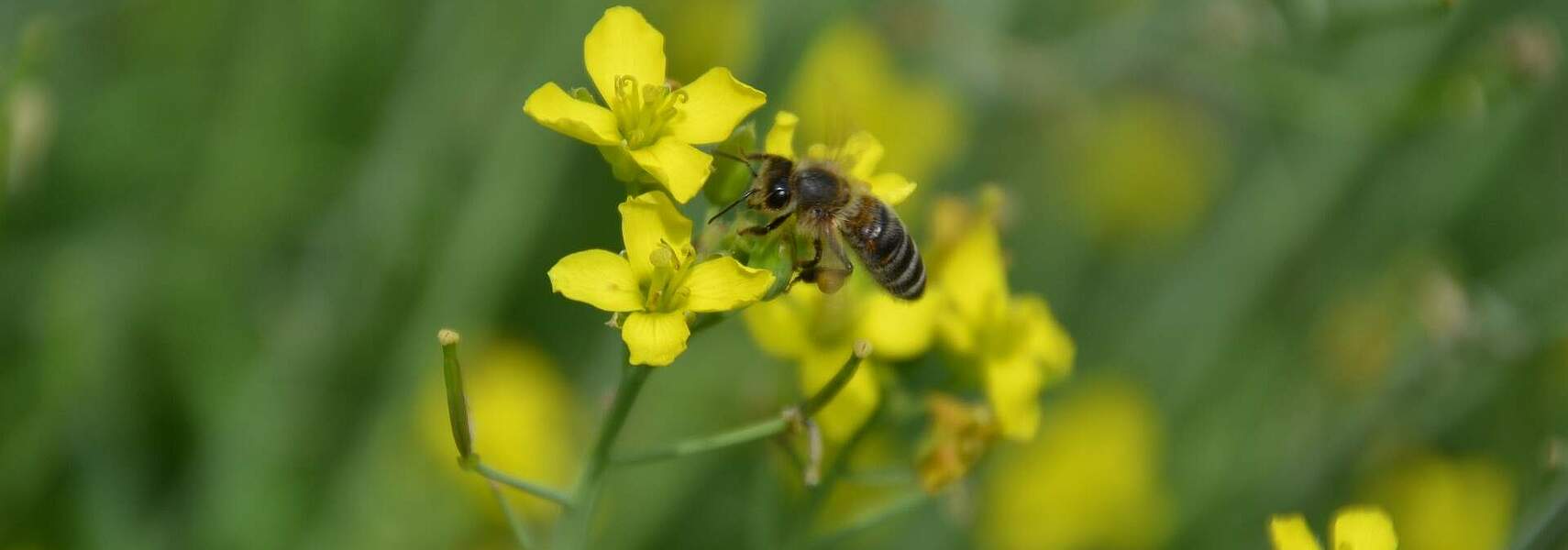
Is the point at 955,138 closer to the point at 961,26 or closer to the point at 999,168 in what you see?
the point at 999,168

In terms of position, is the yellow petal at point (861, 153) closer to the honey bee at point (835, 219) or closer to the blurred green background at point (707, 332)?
the honey bee at point (835, 219)

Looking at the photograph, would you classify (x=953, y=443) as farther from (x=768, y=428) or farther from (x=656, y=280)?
(x=656, y=280)

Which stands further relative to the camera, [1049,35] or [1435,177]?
[1049,35]

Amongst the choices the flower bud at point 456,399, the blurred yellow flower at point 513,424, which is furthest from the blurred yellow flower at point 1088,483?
the flower bud at point 456,399

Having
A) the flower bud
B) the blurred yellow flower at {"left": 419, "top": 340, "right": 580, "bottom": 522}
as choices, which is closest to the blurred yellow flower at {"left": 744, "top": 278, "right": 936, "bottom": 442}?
the flower bud

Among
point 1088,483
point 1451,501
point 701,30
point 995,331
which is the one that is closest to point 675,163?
point 995,331

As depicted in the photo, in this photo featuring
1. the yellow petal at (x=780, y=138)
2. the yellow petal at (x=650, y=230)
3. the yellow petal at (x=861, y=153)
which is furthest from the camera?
the yellow petal at (x=861, y=153)

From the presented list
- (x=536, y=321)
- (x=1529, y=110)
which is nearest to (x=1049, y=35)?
(x=1529, y=110)
